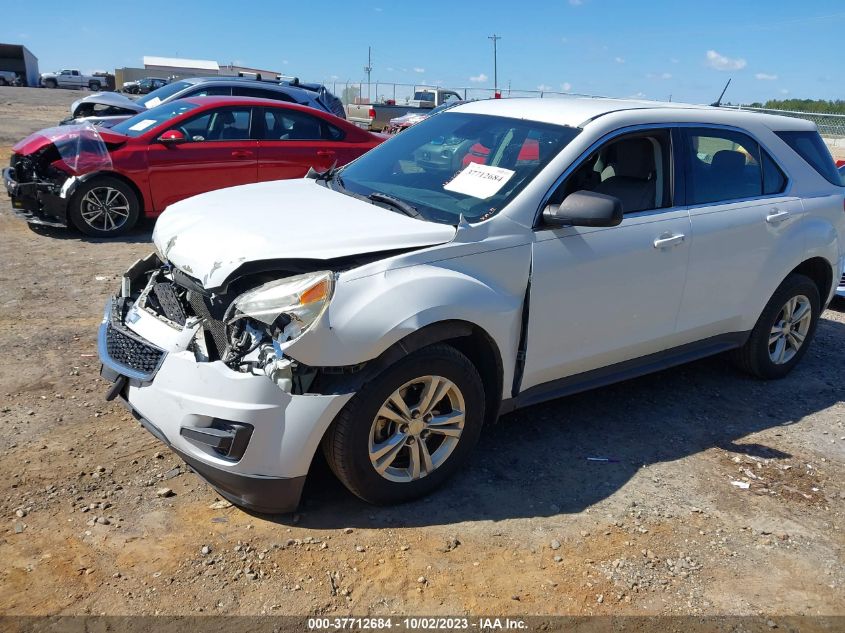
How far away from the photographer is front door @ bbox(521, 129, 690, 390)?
373cm

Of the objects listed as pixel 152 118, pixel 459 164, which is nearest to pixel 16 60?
pixel 152 118

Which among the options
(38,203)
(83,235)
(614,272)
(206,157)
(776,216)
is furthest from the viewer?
(206,157)

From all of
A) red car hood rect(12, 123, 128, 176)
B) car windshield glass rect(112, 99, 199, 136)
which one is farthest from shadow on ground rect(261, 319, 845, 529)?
car windshield glass rect(112, 99, 199, 136)

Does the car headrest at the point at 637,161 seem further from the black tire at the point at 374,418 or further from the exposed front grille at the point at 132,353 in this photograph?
the exposed front grille at the point at 132,353

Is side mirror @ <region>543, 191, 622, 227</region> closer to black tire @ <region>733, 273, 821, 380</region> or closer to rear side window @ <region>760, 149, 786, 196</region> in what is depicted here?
rear side window @ <region>760, 149, 786, 196</region>

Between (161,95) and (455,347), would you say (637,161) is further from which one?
(161,95)

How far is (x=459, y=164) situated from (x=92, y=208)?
571 cm

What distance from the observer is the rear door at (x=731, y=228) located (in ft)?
14.4

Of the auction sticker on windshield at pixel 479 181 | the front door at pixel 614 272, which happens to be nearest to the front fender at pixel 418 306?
the front door at pixel 614 272

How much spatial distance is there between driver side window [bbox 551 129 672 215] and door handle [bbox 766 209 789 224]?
35.2 inches

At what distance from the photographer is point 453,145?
4336 millimetres

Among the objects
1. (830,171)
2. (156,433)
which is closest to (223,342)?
(156,433)

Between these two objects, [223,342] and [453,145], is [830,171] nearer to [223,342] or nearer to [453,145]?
[453,145]

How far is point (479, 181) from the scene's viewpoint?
3883 mm
